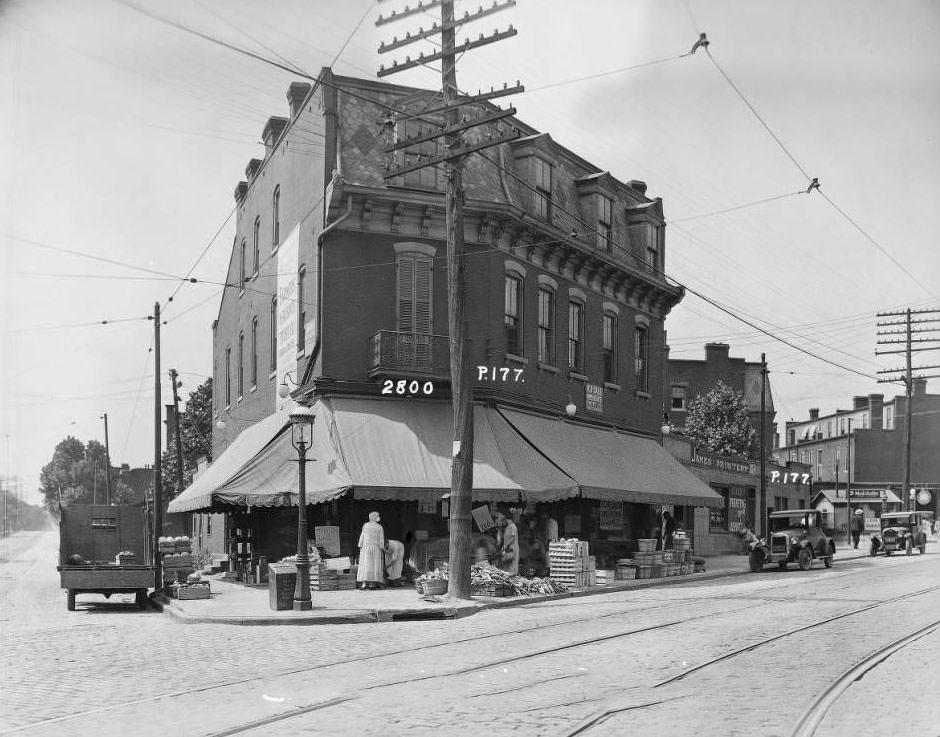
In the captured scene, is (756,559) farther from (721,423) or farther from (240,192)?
(721,423)

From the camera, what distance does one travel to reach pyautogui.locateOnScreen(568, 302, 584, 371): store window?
94.3 feet

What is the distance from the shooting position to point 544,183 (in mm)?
28000

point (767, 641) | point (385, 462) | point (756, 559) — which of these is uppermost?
point (385, 462)

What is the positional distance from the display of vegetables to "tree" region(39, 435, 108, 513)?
292ft

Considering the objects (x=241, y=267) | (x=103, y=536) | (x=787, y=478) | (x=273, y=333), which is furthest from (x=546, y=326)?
(x=787, y=478)

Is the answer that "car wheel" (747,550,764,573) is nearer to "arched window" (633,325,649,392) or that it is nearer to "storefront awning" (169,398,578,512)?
"arched window" (633,325,649,392)

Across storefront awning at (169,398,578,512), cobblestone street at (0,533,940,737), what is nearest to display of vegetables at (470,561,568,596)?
cobblestone street at (0,533,940,737)

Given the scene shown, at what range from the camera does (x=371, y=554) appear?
72.2ft

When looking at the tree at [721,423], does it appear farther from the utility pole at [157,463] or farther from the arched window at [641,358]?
the utility pole at [157,463]

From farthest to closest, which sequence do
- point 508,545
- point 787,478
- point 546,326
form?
1. point 787,478
2. point 546,326
3. point 508,545

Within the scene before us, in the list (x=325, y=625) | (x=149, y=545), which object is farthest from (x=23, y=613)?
(x=325, y=625)

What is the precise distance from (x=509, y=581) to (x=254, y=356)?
13.5 metres

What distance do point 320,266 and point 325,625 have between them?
1009 cm

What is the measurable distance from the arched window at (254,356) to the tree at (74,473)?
253ft
